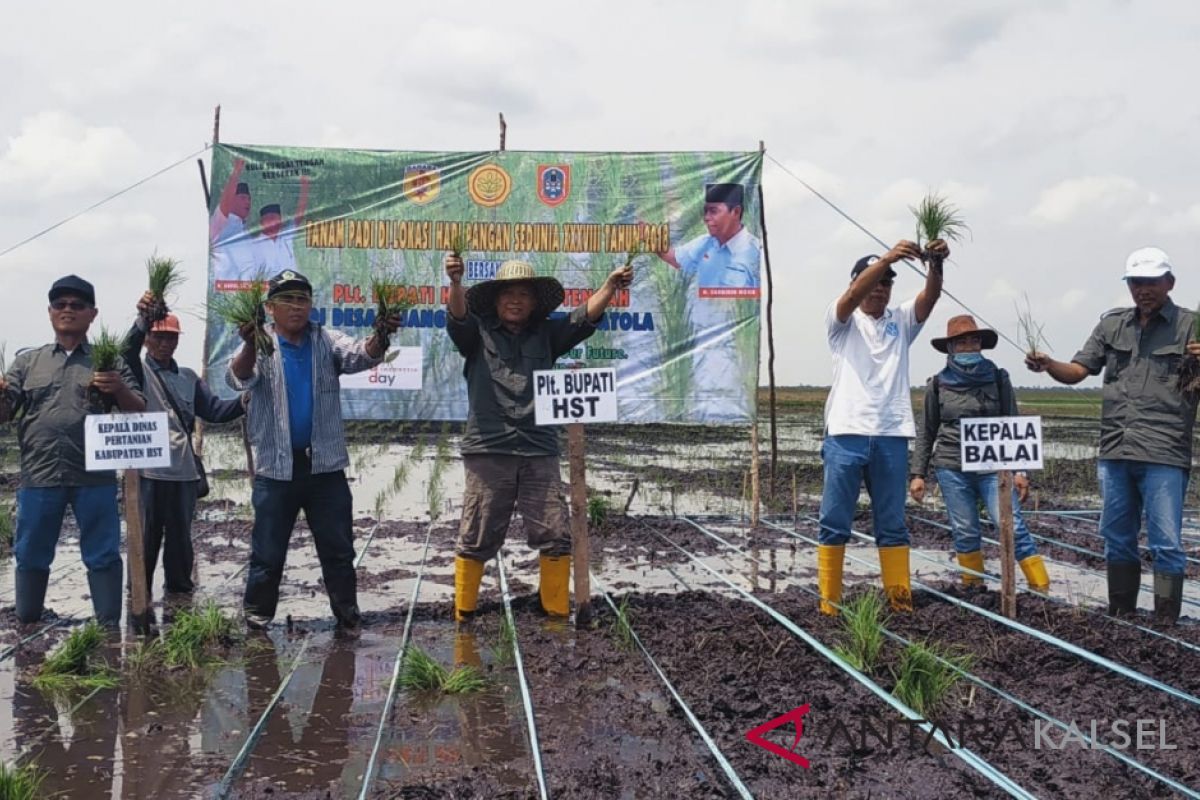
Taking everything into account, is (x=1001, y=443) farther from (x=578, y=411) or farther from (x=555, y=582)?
(x=555, y=582)

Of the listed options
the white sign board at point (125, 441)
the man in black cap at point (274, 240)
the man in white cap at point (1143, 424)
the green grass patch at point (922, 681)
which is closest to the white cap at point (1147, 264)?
the man in white cap at point (1143, 424)

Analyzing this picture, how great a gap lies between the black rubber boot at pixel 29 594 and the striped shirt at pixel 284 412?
4.08 ft

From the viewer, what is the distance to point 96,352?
4.86 metres

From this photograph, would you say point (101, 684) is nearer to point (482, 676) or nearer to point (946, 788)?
point (482, 676)

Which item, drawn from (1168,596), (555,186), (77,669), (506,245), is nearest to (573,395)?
(77,669)

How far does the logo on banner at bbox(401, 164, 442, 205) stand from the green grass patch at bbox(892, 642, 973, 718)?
5840 mm

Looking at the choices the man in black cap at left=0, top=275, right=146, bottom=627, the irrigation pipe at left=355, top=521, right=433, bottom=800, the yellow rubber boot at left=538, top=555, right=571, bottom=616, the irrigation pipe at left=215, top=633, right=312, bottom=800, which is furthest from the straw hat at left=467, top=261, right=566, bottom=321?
the irrigation pipe at left=215, top=633, right=312, bottom=800

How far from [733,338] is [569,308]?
1358 mm

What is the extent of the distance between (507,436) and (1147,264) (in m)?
3.22

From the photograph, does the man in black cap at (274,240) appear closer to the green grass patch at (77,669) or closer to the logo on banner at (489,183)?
the logo on banner at (489,183)

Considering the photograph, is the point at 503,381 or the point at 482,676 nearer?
the point at 482,676

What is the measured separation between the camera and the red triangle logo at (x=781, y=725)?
3279 millimetres

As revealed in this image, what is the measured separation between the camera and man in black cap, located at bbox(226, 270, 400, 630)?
5.10 metres

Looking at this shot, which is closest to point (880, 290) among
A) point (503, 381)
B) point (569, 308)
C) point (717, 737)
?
point (503, 381)
